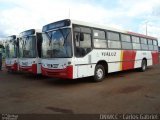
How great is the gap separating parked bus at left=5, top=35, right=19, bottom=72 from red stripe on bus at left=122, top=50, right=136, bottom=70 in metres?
7.13

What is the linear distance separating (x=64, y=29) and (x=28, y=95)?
3.37m

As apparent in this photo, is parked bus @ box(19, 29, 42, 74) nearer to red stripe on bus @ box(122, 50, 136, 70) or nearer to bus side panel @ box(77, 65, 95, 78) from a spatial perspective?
bus side panel @ box(77, 65, 95, 78)

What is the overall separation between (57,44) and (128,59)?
5785mm

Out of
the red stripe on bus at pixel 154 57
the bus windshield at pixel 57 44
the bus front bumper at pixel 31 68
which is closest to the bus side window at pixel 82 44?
the bus windshield at pixel 57 44

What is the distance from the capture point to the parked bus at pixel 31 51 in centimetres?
1173

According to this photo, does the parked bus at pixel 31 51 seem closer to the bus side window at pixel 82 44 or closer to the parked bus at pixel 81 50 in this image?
the parked bus at pixel 81 50

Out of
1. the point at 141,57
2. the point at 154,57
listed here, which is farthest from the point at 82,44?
the point at 154,57

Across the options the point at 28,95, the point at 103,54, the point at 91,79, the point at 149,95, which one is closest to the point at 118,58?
the point at 103,54

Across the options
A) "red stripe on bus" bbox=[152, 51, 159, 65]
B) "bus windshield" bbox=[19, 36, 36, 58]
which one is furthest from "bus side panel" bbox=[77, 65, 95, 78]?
"red stripe on bus" bbox=[152, 51, 159, 65]

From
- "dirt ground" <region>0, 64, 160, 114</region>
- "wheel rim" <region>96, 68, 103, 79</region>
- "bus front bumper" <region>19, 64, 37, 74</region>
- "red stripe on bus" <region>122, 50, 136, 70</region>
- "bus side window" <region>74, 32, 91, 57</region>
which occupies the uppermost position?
"bus side window" <region>74, 32, 91, 57</region>

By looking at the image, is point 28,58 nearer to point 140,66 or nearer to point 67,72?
point 67,72

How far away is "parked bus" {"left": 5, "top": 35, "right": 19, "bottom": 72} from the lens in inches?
545

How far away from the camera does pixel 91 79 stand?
1072 centimetres

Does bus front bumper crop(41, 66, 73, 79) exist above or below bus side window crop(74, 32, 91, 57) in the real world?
below
